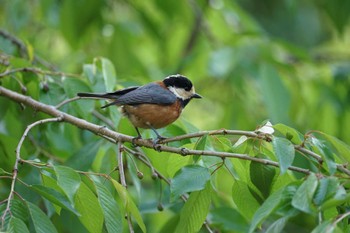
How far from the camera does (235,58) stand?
17.6 ft

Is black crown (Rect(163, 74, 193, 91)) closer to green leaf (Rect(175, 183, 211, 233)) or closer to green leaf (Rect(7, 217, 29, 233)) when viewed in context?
green leaf (Rect(175, 183, 211, 233))

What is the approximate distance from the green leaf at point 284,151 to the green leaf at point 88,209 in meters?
0.79

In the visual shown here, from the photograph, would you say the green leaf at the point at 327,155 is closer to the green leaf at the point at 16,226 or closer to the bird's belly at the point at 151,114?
the green leaf at the point at 16,226

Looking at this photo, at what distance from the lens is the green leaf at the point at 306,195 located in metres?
2.30

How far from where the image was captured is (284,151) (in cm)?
251

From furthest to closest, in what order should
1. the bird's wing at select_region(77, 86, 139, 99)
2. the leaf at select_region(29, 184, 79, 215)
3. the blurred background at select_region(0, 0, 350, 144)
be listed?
the blurred background at select_region(0, 0, 350, 144), the bird's wing at select_region(77, 86, 139, 99), the leaf at select_region(29, 184, 79, 215)

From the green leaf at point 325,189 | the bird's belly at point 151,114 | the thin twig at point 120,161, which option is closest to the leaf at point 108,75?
the bird's belly at point 151,114

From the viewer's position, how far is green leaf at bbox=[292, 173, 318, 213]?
230cm

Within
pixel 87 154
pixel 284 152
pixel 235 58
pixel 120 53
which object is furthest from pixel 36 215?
pixel 120 53

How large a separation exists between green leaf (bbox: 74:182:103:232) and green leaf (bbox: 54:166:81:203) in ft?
0.38

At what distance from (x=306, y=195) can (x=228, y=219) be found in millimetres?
1563

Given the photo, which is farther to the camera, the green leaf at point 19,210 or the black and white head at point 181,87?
the black and white head at point 181,87

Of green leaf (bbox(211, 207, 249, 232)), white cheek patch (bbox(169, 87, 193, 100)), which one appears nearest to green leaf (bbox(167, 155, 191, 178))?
green leaf (bbox(211, 207, 249, 232))

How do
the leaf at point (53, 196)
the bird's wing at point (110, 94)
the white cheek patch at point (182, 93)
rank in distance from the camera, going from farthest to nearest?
the white cheek patch at point (182, 93) → the bird's wing at point (110, 94) → the leaf at point (53, 196)
